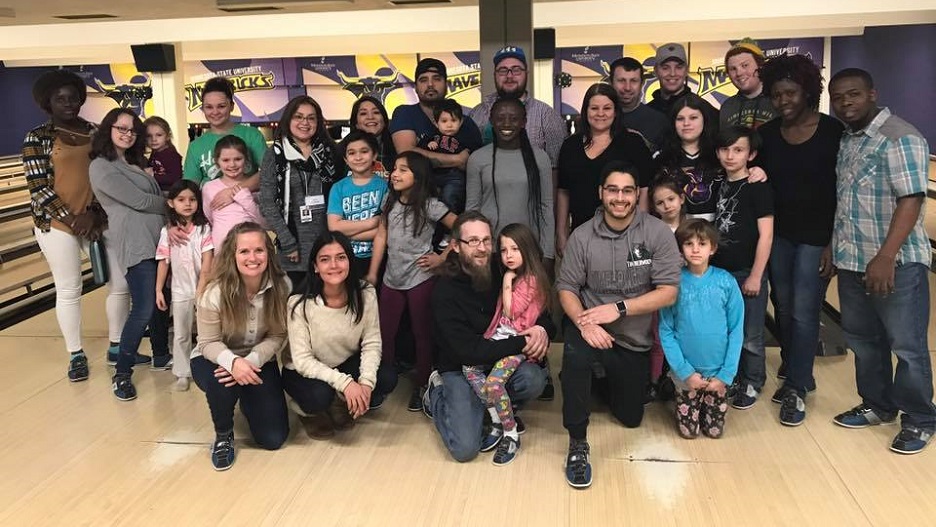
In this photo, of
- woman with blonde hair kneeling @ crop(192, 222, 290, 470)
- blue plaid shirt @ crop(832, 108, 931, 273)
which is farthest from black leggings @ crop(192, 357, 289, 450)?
blue plaid shirt @ crop(832, 108, 931, 273)

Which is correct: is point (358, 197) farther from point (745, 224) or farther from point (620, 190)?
point (745, 224)

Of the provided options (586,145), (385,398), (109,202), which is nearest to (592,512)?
(385,398)

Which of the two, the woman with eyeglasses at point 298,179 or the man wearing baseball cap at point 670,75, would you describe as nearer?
the woman with eyeglasses at point 298,179

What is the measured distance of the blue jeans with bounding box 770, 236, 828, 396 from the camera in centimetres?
276

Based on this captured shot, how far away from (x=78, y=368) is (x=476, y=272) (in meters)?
2.05

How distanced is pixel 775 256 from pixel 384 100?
758cm

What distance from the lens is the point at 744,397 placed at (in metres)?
2.95

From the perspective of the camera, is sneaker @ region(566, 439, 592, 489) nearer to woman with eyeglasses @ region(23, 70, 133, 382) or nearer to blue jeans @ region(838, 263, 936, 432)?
blue jeans @ region(838, 263, 936, 432)

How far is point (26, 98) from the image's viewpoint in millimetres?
11273

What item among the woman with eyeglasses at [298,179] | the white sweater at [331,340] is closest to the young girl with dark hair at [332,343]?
the white sweater at [331,340]

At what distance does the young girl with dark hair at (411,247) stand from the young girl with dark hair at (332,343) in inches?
8.5

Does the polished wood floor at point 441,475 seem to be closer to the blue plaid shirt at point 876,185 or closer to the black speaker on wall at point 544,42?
the blue plaid shirt at point 876,185

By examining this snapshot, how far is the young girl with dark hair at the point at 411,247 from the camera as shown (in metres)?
2.91

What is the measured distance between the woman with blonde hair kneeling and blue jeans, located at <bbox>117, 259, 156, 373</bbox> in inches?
27.8
